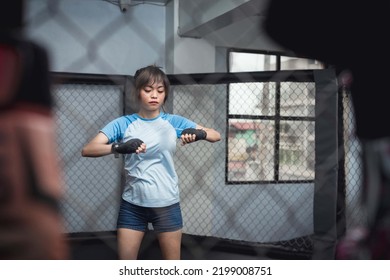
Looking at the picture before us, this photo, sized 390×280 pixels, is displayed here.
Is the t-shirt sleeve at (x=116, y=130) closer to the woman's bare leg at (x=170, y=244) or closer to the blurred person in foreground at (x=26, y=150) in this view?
the woman's bare leg at (x=170, y=244)

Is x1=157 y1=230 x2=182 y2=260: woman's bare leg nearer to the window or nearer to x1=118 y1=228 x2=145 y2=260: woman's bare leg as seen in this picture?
x1=118 y1=228 x2=145 y2=260: woman's bare leg

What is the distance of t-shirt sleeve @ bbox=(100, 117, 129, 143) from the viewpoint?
2.85 ft

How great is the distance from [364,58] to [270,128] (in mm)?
1978

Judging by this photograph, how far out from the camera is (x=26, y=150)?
0.65ft

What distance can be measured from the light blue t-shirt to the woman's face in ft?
0.10

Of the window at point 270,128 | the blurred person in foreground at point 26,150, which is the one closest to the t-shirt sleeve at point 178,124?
the blurred person in foreground at point 26,150

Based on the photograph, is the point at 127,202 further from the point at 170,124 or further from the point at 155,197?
the point at 170,124

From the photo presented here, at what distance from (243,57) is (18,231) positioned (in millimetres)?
2200

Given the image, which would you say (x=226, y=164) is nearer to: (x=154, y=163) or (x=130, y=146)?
(x=154, y=163)

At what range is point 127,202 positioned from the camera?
0.93 m

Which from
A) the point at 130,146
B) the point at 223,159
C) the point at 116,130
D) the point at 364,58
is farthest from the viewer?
the point at 223,159

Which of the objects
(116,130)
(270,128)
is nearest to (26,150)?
(116,130)

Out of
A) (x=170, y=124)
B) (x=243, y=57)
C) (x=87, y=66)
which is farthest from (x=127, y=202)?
(x=243, y=57)

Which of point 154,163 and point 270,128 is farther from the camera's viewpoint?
point 270,128
